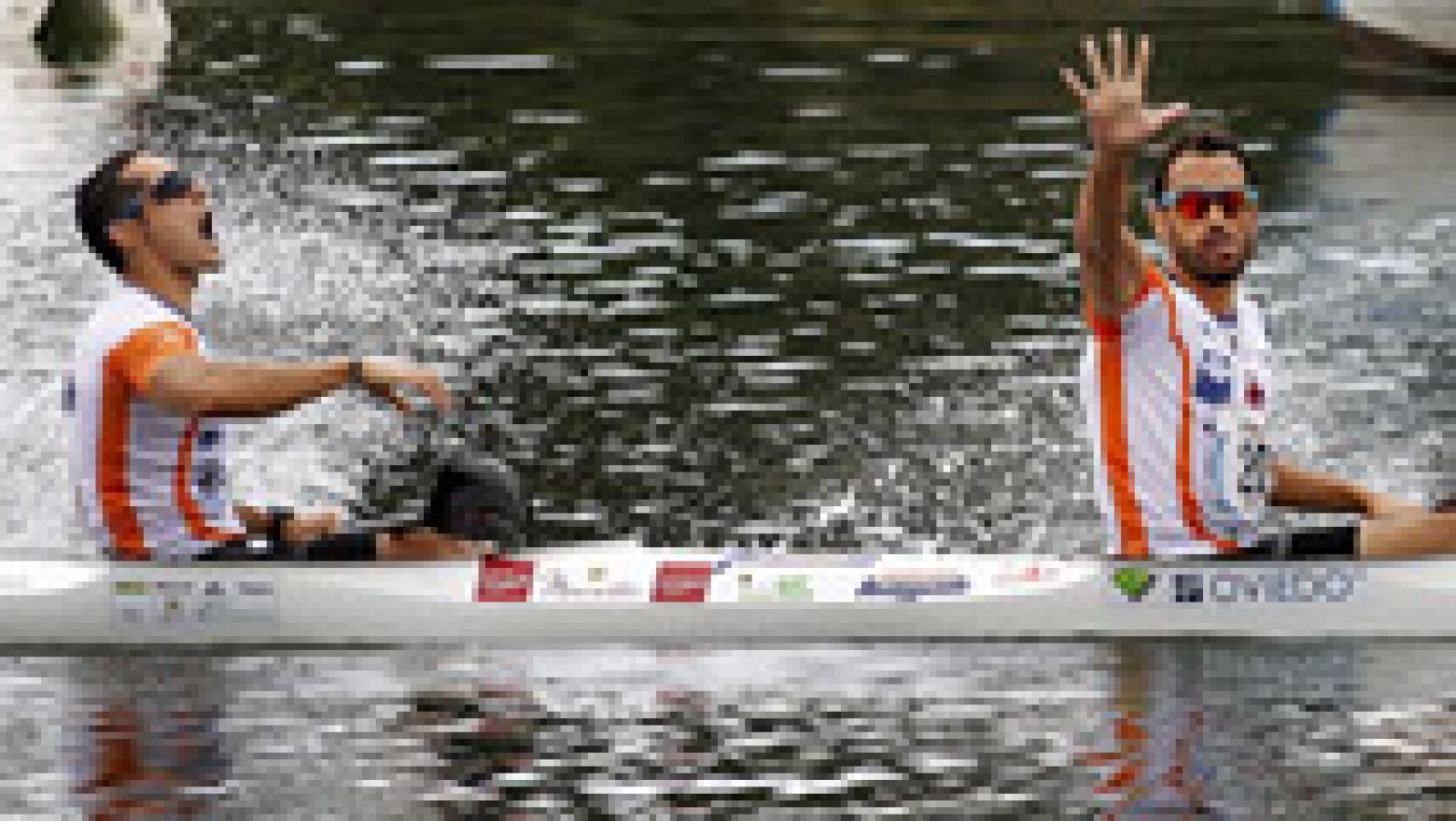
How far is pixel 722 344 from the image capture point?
30.6 meters

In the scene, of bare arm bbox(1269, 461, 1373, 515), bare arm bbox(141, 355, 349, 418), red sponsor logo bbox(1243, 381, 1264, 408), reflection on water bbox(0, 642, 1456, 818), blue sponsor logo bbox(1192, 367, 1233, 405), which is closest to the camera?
reflection on water bbox(0, 642, 1456, 818)

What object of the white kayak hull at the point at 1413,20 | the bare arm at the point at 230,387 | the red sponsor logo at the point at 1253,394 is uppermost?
the white kayak hull at the point at 1413,20

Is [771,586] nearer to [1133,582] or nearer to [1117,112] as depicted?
[1133,582]

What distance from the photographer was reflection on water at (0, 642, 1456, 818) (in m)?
16.3

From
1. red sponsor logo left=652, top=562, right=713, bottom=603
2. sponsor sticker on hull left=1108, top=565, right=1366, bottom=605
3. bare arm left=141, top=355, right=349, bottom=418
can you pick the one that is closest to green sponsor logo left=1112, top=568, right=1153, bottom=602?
sponsor sticker on hull left=1108, top=565, right=1366, bottom=605

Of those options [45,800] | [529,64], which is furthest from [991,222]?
[45,800]

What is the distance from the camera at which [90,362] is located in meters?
19.1

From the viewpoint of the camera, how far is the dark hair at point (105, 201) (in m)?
19.1

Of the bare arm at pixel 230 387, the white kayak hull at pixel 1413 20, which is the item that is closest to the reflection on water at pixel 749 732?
the bare arm at pixel 230 387

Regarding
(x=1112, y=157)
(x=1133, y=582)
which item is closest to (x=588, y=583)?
(x=1133, y=582)

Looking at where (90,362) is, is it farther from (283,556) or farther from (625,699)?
(625,699)

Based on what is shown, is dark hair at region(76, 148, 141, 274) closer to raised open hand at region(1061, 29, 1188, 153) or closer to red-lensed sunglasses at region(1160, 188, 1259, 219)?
raised open hand at region(1061, 29, 1188, 153)

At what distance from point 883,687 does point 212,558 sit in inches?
126

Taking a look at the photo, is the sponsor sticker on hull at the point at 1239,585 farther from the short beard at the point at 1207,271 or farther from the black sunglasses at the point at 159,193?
the black sunglasses at the point at 159,193
